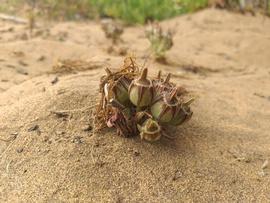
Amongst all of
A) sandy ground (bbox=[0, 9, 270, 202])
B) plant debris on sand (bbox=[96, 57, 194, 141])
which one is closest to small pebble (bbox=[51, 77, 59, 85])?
sandy ground (bbox=[0, 9, 270, 202])

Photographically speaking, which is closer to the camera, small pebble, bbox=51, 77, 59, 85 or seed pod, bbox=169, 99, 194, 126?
seed pod, bbox=169, 99, 194, 126

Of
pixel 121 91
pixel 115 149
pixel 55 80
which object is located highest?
pixel 121 91

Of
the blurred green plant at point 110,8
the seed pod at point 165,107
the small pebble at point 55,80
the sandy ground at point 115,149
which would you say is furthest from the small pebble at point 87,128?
the blurred green plant at point 110,8

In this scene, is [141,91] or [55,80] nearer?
[141,91]

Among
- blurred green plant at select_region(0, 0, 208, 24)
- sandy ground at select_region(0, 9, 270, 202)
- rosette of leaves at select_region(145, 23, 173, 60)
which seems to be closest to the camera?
sandy ground at select_region(0, 9, 270, 202)

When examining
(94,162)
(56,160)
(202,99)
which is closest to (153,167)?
(94,162)

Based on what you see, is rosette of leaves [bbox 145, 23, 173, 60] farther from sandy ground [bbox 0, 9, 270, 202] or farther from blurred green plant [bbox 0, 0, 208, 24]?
blurred green plant [bbox 0, 0, 208, 24]

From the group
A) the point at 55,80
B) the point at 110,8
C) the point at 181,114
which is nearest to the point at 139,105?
the point at 181,114

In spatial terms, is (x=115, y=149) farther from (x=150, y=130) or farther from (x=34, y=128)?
(x=34, y=128)
